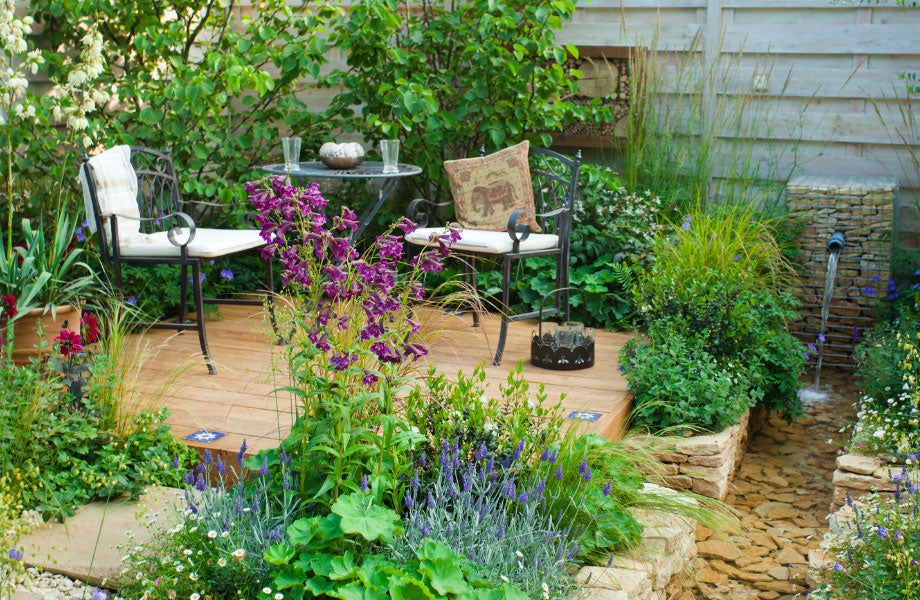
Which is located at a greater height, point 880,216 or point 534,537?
point 880,216

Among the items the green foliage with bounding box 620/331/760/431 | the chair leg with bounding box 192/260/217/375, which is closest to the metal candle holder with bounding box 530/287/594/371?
the green foliage with bounding box 620/331/760/431

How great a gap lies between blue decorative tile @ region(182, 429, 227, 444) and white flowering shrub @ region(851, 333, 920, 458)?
94.2 inches

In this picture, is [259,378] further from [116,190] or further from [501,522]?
[501,522]

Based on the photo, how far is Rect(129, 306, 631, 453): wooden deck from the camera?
3.22m

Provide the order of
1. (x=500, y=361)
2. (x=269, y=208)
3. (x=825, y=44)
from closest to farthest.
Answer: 1. (x=269, y=208)
2. (x=500, y=361)
3. (x=825, y=44)

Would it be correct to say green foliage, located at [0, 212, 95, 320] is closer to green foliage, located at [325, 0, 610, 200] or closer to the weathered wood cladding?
green foliage, located at [325, 0, 610, 200]

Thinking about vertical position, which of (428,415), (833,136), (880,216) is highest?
(833,136)

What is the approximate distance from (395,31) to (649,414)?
3.12 meters

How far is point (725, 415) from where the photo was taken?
3521 millimetres

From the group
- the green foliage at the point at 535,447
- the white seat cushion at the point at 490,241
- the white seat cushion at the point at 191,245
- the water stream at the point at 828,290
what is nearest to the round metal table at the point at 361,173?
the white seat cushion at the point at 490,241

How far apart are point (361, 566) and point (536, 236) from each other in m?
2.60

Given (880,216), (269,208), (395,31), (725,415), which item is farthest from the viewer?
(395,31)

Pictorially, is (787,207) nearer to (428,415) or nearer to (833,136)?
(833,136)

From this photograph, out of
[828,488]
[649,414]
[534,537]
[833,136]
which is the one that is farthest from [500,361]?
[833,136]
